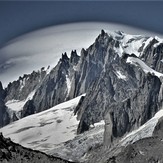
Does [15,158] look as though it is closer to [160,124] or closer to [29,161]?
[29,161]

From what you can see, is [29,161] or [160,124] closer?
[29,161]

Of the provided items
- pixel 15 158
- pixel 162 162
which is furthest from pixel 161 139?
pixel 15 158

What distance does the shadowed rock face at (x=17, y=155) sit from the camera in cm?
8256

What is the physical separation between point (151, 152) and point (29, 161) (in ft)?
176

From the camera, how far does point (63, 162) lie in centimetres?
9500

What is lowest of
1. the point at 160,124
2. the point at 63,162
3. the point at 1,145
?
the point at 160,124

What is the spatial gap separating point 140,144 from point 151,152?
616 cm

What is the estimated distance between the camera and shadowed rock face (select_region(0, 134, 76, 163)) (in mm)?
82562

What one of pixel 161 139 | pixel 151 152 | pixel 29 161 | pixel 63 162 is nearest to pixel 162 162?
pixel 151 152

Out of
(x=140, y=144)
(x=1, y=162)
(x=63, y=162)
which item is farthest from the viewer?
(x=140, y=144)

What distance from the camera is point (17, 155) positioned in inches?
3378

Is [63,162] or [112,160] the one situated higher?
[63,162]

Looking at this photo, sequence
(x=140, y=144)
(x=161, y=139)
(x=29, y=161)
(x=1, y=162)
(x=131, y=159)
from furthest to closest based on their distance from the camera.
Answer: (x=161, y=139) → (x=140, y=144) → (x=131, y=159) → (x=29, y=161) → (x=1, y=162)

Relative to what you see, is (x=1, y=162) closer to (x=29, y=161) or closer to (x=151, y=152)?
(x=29, y=161)
